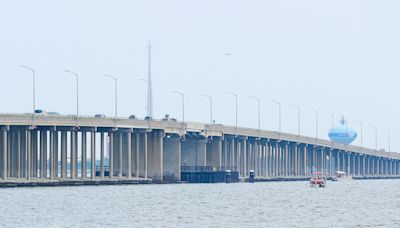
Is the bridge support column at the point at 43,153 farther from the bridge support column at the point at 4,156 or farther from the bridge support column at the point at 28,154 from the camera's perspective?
the bridge support column at the point at 4,156

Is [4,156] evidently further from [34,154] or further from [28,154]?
[34,154]

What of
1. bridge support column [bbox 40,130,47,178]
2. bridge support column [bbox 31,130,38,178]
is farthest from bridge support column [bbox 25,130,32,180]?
bridge support column [bbox 40,130,47,178]

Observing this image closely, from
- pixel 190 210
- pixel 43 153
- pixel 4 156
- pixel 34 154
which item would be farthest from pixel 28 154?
pixel 190 210

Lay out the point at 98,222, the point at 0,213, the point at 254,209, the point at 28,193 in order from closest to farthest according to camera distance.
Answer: the point at 98,222, the point at 0,213, the point at 254,209, the point at 28,193

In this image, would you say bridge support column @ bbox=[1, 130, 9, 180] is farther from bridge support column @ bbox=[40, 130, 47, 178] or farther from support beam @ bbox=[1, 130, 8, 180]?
bridge support column @ bbox=[40, 130, 47, 178]

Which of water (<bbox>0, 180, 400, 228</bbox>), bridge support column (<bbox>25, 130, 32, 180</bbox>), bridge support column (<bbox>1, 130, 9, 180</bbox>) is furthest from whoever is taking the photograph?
bridge support column (<bbox>25, 130, 32, 180</bbox>)

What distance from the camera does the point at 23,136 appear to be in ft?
640

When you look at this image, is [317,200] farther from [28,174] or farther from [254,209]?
[28,174]

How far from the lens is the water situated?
331 feet

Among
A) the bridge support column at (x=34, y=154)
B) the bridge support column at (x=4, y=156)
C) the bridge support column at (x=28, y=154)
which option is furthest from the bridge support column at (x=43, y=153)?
the bridge support column at (x=4, y=156)

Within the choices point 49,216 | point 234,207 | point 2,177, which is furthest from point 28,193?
point 49,216

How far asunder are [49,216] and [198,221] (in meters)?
12.7

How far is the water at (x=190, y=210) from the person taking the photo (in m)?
101

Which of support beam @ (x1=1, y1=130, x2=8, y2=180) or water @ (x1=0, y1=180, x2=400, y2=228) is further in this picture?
support beam @ (x1=1, y1=130, x2=8, y2=180)
